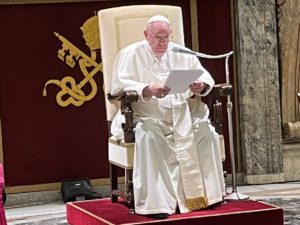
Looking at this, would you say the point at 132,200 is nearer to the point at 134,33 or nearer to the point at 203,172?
the point at 203,172

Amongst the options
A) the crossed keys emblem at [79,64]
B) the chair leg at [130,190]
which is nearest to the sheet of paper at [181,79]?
the chair leg at [130,190]

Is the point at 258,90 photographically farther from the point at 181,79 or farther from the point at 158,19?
the point at 181,79

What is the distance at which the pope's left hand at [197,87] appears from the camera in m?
5.25

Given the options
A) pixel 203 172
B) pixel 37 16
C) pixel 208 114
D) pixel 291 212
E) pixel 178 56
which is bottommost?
pixel 291 212

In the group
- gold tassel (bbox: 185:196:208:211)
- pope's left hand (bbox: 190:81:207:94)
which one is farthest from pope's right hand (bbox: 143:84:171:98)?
gold tassel (bbox: 185:196:208:211)

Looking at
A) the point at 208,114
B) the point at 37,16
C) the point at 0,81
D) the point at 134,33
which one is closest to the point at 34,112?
the point at 0,81

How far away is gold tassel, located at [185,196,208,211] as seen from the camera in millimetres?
5141

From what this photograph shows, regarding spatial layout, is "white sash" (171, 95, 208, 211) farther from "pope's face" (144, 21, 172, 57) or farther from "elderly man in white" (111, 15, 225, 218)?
"pope's face" (144, 21, 172, 57)

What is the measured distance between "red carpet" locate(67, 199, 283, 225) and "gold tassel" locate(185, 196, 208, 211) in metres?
0.04

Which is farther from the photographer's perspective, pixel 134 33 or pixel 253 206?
pixel 134 33

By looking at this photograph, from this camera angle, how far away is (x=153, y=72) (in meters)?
5.49

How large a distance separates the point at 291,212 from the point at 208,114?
112 centimetres

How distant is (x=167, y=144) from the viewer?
204 inches

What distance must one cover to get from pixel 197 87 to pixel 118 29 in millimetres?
835
